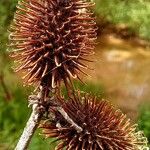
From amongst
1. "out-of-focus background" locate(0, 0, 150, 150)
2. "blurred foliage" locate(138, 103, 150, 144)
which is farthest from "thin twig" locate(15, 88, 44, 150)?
"blurred foliage" locate(138, 103, 150, 144)

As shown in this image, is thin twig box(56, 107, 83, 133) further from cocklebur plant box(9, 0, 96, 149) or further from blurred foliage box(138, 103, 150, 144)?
blurred foliage box(138, 103, 150, 144)

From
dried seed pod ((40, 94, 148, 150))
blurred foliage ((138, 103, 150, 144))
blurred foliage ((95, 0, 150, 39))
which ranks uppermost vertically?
blurred foliage ((95, 0, 150, 39))

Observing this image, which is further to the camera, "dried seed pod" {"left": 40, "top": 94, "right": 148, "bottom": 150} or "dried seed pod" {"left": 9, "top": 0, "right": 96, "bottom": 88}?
"dried seed pod" {"left": 40, "top": 94, "right": 148, "bottom": 150}

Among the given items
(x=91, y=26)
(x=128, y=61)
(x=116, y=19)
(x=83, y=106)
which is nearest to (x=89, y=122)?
(x=83, y=106)

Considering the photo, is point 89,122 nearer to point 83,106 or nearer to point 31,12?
point 83,106

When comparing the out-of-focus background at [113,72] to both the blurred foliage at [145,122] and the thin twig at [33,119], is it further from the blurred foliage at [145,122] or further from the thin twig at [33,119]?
the thin twig at [33,119]

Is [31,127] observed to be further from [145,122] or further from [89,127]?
[145,122]

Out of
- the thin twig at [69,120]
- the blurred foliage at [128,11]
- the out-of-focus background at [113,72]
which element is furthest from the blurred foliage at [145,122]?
the thin twig at [69,120]

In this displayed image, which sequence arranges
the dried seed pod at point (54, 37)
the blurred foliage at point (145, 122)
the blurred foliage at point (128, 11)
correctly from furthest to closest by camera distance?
the blurred foliage at point (145, 122), the blurred foliage at point (128, 11), the dried seed pod at point (54, 37)
